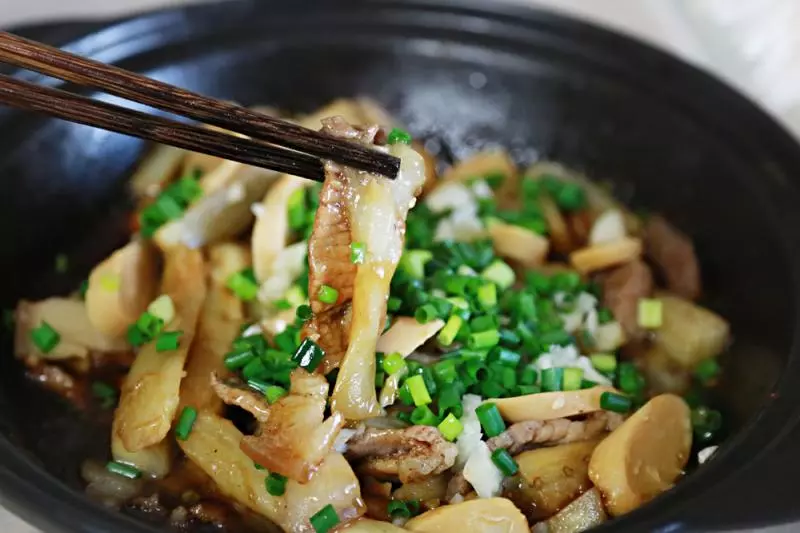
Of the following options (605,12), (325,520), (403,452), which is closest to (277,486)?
(325,520)

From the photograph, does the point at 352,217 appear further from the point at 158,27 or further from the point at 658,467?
the point at 158,27

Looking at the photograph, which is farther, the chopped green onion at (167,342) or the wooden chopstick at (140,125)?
the chopped green onion at (167,342)

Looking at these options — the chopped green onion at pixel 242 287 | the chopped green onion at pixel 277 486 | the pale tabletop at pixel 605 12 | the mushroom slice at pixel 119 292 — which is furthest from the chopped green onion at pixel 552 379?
the pale tabletop at pixel 605 12

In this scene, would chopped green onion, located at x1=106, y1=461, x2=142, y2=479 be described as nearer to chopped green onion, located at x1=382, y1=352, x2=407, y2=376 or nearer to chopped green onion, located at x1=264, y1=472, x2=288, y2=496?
chopped green onion, located at x1=264, y1=472, x2=288, y2=496

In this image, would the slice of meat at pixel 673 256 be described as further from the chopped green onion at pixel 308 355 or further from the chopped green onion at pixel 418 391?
the chopped green onion at pixel 308 355

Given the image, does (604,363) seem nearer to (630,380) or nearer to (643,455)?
(630,380)

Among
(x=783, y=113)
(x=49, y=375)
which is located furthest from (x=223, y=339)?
(x=783, y=113)

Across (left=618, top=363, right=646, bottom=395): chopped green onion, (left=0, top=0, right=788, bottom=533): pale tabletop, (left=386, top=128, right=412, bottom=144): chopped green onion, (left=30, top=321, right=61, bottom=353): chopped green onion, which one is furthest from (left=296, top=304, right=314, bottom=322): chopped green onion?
(left=0, top=0, right=788, bottom=533): pale tabletop
